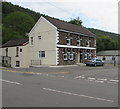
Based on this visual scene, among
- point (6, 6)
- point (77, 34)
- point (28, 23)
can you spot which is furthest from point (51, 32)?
point (6, 6)

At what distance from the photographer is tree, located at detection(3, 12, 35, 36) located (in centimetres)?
6369

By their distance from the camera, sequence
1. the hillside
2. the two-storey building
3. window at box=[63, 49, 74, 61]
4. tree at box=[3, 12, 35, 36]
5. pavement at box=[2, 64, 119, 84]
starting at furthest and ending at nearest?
1. tree at box=[3, 12, 35, 36]
2. the hillside
3. window at box=[63, 49, 74, 61]
4. the two-storey building
5. pavement at box=[2, 64, 119, 84]

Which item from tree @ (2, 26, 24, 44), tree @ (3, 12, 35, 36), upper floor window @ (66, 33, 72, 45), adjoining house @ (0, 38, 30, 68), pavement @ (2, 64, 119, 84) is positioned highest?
tree @ (3, 12, 35, 36)

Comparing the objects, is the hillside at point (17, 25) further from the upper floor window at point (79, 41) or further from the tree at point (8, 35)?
the upper floor window at point (79, 41)

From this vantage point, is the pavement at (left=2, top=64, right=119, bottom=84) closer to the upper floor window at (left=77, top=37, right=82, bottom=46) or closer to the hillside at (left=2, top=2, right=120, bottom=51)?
the upper floor window at (left=77, top=37, right=82, bottom=46)

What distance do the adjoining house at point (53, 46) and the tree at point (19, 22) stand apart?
90.6 feet

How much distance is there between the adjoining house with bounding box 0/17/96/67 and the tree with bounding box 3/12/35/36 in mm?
27602

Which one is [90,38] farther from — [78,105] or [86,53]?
[78,105]

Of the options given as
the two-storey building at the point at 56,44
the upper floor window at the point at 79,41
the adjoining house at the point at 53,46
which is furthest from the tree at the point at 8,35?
the upper floor window at the point at 79,41

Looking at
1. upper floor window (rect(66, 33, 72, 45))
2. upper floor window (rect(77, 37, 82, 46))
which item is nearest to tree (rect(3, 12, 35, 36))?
upper floor window (rect(77, 37, 82, 46))

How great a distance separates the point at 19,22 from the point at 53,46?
123ft

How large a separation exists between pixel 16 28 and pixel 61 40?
35.8 meters

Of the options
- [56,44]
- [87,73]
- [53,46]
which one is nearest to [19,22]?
[53,46]

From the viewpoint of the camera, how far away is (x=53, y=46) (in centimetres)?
3136
